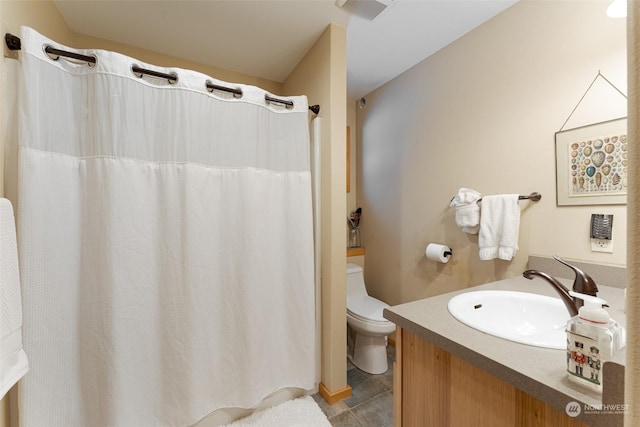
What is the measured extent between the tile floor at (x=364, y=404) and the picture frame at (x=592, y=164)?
59.8 inches

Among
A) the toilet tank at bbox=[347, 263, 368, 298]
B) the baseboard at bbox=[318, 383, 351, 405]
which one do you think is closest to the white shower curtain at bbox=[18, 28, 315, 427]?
the baseboard at bbox=[318, 383, 351, 405]

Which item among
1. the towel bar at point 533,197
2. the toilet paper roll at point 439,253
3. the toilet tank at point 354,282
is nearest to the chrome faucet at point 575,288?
the towel bar at point 533,197

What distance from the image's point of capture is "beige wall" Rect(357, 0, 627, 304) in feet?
3.93

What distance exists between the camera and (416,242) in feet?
6.73

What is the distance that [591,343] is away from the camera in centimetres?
50

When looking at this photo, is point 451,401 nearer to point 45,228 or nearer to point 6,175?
point 45,228

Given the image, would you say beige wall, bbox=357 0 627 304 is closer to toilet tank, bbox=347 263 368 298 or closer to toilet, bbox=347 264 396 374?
toilet tank, bbox=347 263 368 298

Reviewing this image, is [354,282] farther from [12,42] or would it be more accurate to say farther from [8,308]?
[12,42]

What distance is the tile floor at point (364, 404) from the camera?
1.44 metres

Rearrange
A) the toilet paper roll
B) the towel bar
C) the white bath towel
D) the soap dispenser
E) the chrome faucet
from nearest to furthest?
the soap dispenser → the chrome faucet → the towel bar → the white bath towel → the toilet paper roll

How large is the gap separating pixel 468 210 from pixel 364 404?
4.50 feet

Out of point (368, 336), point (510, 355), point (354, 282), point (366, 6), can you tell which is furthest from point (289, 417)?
point (366, 6)

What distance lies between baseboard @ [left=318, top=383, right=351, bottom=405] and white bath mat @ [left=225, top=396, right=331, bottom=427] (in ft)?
0.29

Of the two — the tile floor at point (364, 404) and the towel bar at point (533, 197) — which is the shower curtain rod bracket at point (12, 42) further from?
the towel bar at point (533, 197)
